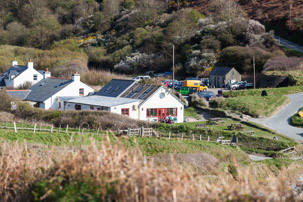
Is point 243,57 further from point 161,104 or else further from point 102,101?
point 102,101

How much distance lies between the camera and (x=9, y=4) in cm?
10462

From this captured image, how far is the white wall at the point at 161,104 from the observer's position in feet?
126

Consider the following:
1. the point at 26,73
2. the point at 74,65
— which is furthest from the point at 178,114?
the point at 74,65

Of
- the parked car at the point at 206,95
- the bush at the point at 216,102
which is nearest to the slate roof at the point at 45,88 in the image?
the parked car at the point at 206,95

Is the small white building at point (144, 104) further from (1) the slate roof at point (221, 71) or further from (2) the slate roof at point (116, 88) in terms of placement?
(1) the slate roof at point (221, 71)

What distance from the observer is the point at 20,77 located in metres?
52.1

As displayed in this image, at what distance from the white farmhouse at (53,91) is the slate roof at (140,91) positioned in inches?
239

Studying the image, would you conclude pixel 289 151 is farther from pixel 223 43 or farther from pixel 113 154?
pixel 223 43

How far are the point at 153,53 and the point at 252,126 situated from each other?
38979 millimetres

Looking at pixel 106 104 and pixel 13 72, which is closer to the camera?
pixel 106 104

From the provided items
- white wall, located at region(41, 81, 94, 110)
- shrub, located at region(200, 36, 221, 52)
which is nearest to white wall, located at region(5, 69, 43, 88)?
white wall, located at region(41, 81, 94, 110)

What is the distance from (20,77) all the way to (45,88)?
22.4 feet

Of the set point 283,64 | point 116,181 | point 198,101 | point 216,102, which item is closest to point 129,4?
point 283,64

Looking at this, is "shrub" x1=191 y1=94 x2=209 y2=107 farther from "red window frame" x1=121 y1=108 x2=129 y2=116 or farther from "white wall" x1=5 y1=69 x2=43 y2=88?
"white wall" x1=5 y1=69 x2=43 y2=88
